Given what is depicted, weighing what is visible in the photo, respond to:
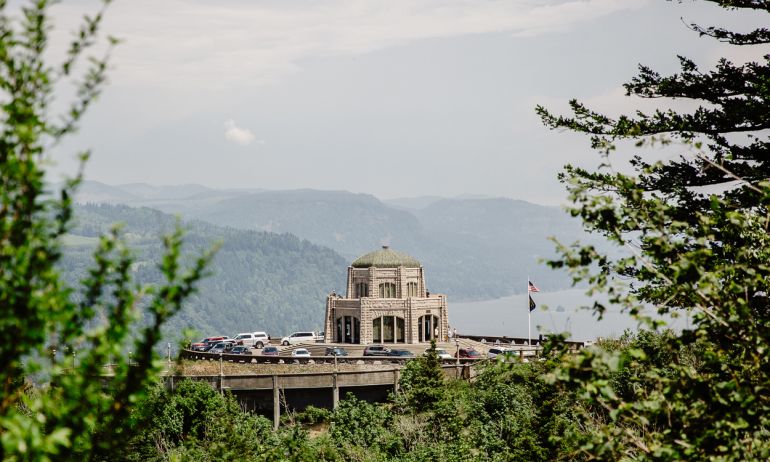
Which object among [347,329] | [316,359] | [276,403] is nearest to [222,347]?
[347,329]

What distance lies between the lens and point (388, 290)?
92.2 m

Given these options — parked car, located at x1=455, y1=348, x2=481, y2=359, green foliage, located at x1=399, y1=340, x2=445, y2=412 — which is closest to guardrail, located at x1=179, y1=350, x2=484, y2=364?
parked car, located at x1=455, y1=348, x2=481, y2=359

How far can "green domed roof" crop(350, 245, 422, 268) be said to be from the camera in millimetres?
93438

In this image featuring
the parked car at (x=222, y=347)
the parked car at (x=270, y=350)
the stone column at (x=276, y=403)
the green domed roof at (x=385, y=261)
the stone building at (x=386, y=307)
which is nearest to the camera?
the stone column at (x=276, y=403)

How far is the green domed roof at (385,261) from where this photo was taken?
9344 cm

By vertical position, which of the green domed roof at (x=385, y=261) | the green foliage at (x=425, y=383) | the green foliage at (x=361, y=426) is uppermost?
the green domed roof at (x=385, y=261)

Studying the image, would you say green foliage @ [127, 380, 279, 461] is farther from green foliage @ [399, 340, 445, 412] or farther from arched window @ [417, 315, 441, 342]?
arched window @ [417, 315, 441, 342]

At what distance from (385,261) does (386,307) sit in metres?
6.90

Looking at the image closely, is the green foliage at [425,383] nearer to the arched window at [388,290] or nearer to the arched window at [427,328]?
the arched window at [427,328]

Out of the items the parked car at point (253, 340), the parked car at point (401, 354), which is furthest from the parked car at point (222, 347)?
the parked car at point (401, 354)

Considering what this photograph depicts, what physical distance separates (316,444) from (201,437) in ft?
31.6

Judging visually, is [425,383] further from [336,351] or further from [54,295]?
[54,295]

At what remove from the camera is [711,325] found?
414 inches

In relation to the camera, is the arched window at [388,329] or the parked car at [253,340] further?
the parked car at [253,340]
